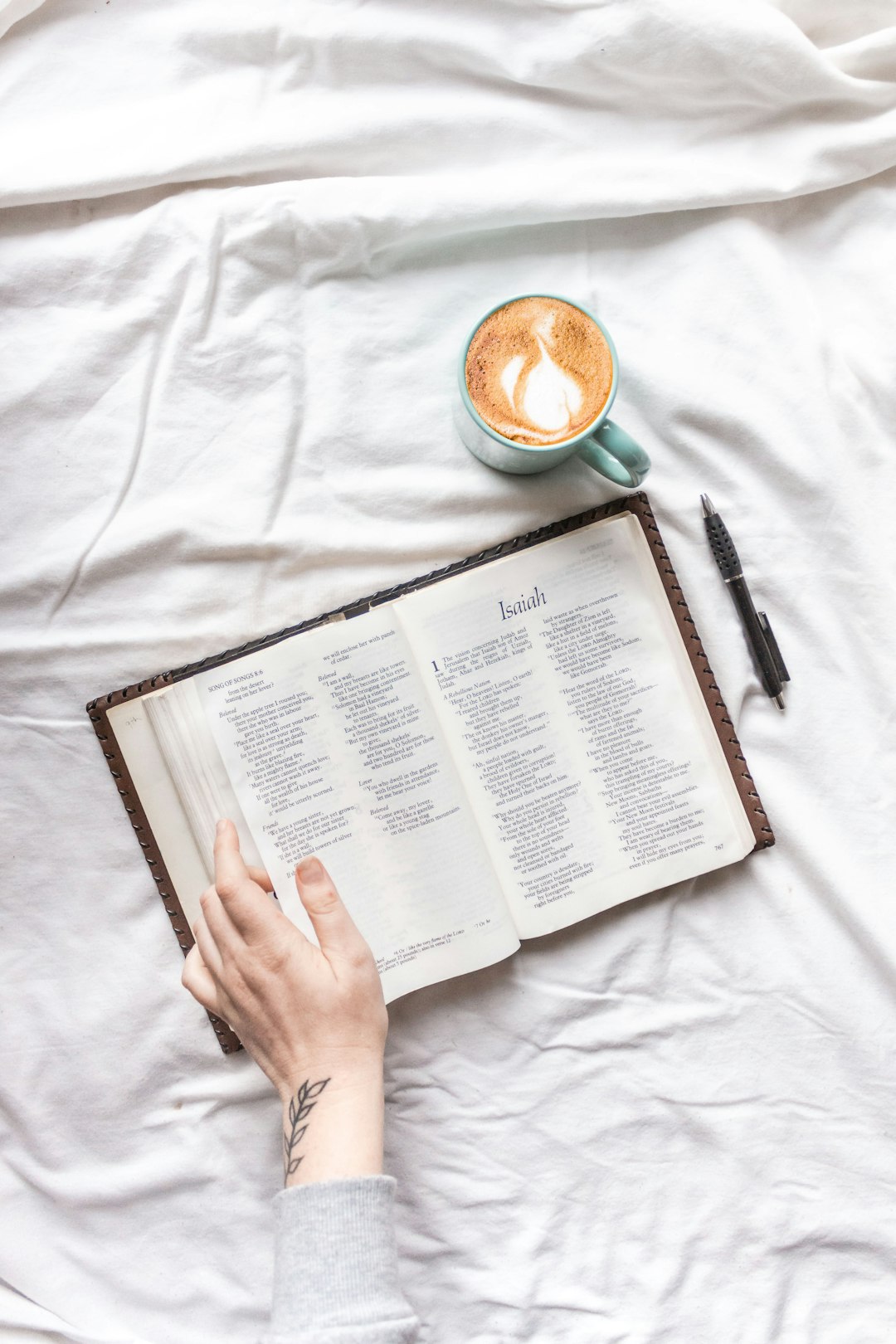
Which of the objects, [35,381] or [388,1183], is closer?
[388,1183]

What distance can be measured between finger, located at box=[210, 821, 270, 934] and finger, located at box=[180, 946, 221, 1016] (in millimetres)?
46

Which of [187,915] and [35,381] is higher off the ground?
[35,381]

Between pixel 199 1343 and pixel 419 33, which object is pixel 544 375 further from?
pixel 199 1343

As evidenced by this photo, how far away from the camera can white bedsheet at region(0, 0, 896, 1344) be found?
0.73 meters

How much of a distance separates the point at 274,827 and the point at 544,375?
1.30 feet

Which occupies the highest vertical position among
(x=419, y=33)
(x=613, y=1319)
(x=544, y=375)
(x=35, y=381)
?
(x=419, y=33)

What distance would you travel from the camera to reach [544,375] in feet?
2.21

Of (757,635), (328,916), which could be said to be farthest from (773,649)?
(328,916)

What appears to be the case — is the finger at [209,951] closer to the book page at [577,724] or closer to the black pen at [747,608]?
the book page at [577,724]

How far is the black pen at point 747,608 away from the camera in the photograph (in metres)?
0.74

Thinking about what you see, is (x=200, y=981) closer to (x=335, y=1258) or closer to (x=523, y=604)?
(x=335, y=1258)

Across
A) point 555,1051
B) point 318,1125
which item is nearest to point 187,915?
point 318,1125

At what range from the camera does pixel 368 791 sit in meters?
0.72

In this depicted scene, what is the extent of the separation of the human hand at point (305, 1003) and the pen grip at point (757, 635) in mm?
384
